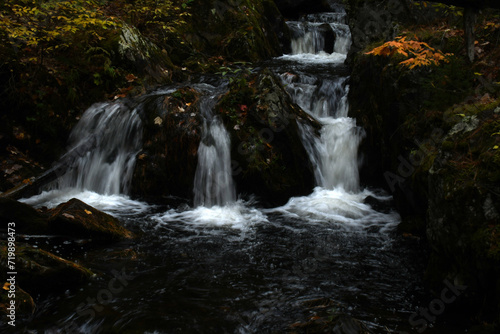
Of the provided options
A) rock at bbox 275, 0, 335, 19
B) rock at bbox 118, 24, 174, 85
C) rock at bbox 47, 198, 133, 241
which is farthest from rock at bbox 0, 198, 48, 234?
rock at bbox 275, 0, 335, 19

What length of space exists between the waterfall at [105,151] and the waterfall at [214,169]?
1.44 m

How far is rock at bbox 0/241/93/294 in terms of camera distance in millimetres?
3688

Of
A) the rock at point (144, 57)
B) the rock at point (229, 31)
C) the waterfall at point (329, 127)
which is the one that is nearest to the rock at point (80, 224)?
the waterfall at point (329, 127)

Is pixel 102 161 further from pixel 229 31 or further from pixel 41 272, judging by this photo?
pixel 229 31

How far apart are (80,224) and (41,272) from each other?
54.2 inches

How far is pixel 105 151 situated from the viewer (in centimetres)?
779

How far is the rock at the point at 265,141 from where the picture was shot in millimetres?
7305

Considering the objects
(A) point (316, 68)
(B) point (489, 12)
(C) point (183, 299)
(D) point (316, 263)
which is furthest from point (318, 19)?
(C) point (183, 299)

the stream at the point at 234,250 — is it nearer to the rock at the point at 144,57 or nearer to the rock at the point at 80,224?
the rock at the point at 80,224

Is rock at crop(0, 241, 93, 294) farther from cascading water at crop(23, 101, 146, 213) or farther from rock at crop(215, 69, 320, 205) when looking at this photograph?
rock at crop(215, 69, 320, 205)

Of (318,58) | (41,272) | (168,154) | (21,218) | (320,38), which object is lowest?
(41,272)

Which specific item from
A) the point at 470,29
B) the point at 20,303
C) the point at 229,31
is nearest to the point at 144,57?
the point at 229,31

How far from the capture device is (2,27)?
6.63m

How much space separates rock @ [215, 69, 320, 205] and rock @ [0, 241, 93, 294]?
381 centimetres
